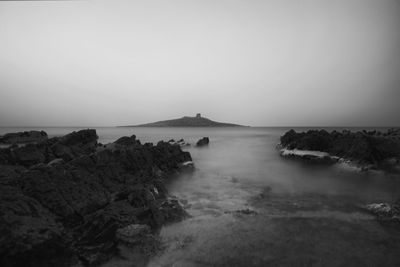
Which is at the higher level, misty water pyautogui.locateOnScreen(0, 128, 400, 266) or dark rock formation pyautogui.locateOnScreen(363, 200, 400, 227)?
dark rock formation pyautogui.locateOnScreen(363, 200, 400, 227)

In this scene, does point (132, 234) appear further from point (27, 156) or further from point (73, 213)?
point (27, 156)

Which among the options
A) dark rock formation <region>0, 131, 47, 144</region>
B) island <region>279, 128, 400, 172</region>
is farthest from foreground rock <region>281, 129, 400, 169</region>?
dark rock formation <region>0, 131, 47, 144</region>

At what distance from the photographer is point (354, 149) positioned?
28.0m

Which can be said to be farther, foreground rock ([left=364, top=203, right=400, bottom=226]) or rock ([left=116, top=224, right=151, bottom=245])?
foreground rock ([left=364, top=203, right=400, bottom=226])

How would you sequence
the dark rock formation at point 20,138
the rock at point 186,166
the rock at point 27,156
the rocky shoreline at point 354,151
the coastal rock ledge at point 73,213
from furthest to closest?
1. the dark rock formation at point 20,138
2. the rock at point 186,166
3. the rocky shoreline at point 354,151
4. the rock at point 27,156
5. the coastal rock ledge at point 73,213

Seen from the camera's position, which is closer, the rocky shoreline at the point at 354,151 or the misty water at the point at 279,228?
the misty water at the point at 279,228

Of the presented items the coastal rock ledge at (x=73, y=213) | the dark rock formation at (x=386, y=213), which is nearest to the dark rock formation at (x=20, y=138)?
the coastal rock ledge at (x=73, y=213)

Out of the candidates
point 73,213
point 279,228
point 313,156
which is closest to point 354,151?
point 313,156

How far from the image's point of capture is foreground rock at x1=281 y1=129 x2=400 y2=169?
1058 inches

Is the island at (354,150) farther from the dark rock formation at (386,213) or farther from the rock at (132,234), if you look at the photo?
the rock at (132,234)

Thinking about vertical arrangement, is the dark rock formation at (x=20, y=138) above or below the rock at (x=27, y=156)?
below

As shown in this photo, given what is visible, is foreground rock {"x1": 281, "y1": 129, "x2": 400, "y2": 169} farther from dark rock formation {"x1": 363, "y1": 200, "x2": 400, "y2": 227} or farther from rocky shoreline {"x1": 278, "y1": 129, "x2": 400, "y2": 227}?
dark rock formation {"x1": 363, "y1": 200, "x2": 400, "y2": 227}

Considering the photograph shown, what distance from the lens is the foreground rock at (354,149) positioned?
2688 centimetres

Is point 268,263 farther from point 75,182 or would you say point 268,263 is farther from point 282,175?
point 282,175
